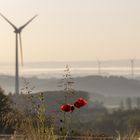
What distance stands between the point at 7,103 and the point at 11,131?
2.06m

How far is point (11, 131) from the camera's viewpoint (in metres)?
21.0

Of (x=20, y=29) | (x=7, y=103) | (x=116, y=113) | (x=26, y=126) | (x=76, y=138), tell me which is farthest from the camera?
(x=116, y=113)

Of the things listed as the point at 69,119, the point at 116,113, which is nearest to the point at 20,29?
the point at 69,119

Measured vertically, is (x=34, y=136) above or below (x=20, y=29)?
below

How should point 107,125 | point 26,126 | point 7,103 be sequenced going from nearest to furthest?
point 26,126 → point 7,103 → point 107,125

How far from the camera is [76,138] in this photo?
16.8 m

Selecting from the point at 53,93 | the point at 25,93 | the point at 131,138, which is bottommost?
the point at 131,138

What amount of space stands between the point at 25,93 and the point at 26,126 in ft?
2.91

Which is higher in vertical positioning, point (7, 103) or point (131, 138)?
point (7, 103)

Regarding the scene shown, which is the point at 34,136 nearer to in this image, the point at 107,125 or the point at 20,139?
the point at 20,139

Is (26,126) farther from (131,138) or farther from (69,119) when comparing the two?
(131,138)

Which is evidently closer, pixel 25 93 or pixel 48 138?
pixel 48 138

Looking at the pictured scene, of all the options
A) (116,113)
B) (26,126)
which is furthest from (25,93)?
(116,113)

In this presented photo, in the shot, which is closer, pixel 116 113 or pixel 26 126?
pixel 26 126
